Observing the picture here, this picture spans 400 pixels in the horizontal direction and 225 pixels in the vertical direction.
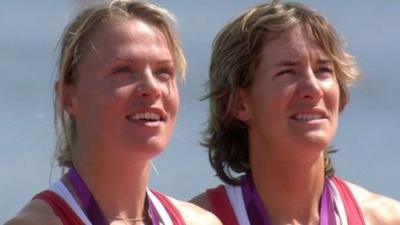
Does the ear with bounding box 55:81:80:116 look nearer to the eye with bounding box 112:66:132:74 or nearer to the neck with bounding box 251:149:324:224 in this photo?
the eye with bounding box 112:66:132:74

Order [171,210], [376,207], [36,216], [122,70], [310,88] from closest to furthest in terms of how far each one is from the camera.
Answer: [36,216]
[122,70]
[171,210]
[310,88]
[376,207]

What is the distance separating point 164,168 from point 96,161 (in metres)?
0.72

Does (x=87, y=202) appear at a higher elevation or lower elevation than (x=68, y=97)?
lower

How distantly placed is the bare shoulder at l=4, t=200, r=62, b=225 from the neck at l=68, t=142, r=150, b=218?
15cm

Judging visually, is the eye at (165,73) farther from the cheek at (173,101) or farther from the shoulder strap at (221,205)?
the shoulder strap at (221,205)

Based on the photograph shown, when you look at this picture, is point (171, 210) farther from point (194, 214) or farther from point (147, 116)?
point (147, 116)

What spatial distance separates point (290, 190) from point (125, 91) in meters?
0.76

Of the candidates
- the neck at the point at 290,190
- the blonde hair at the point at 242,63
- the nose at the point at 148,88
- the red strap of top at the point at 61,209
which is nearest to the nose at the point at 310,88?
the blonde hair at the point at 242,63

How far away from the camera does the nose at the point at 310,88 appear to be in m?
3.58

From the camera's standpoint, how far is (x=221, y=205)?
3.71m

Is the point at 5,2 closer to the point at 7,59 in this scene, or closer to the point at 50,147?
the point at 7,59

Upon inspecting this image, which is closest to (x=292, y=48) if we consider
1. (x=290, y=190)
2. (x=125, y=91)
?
(x=290, y=190)

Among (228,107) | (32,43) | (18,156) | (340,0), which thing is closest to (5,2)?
(32,43)

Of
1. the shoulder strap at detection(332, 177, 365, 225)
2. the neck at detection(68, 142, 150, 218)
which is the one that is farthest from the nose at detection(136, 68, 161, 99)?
the shoulder strap at detection(332, 177, 365, 225)
